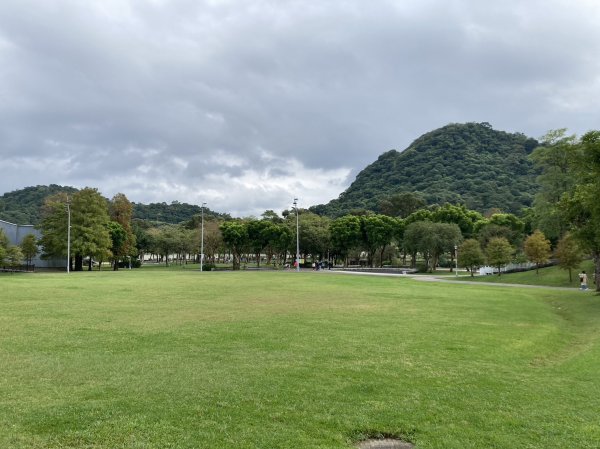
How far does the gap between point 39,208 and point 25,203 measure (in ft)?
94.8

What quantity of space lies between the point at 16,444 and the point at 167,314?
1199 cm

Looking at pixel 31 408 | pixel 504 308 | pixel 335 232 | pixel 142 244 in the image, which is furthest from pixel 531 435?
pixel 142 244

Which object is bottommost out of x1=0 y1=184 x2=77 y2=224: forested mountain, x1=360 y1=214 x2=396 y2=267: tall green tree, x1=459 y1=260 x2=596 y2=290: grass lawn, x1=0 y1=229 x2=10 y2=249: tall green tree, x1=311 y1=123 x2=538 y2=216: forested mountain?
x1=459 y1=260 x2=596 y2=290: grass lawn

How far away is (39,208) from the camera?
11281 cm

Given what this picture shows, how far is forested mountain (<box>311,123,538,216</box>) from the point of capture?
13912 centimetres

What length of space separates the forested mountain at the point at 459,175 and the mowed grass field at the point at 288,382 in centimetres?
12184

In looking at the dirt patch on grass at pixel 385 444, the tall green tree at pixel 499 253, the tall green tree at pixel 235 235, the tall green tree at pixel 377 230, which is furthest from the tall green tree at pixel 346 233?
the dirt patch on grass at pixel 385 444

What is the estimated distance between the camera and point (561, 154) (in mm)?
54062

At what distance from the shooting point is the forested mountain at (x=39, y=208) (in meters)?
115

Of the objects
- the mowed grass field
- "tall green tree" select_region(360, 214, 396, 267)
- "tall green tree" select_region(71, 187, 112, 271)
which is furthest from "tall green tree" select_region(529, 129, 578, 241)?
"tall green tree" select_region(71, 187, 112, 271)

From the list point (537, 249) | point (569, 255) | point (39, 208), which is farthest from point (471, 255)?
point (39, 208)

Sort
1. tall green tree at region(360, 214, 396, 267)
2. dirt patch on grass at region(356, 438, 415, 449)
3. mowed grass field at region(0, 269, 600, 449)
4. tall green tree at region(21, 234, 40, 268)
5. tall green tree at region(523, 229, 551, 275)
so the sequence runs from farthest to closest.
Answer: tall green tree at region(360, 214, 396, 267) < tall green tree at region(21, 234, 40, 268) < tall green tree at region(523, 229, 551, 275) < mowed grass field at region(0, 269, 600, 449) < dirt patch on grass at region(356, 438, 415, 449)

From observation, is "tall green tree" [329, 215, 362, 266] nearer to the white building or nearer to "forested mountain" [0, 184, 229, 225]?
the white building

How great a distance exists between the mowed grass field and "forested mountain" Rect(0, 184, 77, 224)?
11057 centimetres
